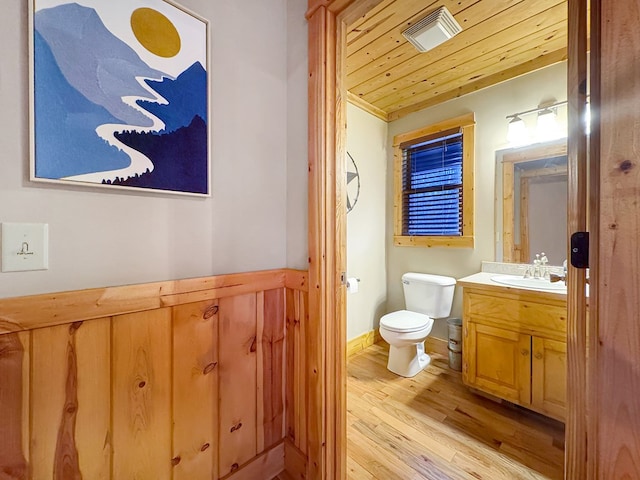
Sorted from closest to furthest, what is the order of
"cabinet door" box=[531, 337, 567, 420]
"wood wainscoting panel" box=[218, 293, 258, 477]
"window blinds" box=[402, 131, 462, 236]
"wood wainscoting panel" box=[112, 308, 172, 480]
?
1. "wood wainscoting panel" box=[112, 308, 172, 480]
2. "wood wainscoting panel" box=[218, 293, 258, 477]
3. "cabinet door" box=[531, 337, 567, 420]
4. "window blinds" box=[402, 131, 462, 236]

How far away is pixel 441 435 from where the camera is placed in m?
1.51

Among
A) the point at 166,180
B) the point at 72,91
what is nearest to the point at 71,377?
the point at 166,180

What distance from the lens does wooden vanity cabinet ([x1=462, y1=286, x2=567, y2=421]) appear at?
1.50 metres

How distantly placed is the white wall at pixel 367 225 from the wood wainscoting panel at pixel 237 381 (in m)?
1.40

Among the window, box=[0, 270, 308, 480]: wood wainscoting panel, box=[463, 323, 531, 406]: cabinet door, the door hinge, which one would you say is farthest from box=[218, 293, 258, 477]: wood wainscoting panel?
the window

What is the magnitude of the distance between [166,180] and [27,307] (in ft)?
1.69

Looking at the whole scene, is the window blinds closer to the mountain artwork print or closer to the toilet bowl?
the toilet bowl

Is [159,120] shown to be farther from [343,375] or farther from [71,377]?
[343,375]

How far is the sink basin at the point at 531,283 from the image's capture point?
1.61 m

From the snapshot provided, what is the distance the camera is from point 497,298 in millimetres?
1710

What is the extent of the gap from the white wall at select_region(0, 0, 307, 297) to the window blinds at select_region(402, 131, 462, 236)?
70.6 inches

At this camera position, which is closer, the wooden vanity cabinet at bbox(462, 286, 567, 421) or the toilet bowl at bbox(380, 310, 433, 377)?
the wooden vanity cabinet at bbox(462, 286, 567, 421)

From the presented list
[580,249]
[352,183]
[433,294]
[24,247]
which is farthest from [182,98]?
[433,294]

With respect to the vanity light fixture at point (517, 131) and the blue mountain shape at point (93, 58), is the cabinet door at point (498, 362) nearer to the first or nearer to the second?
the vanity light fixture at point (517, 131)
